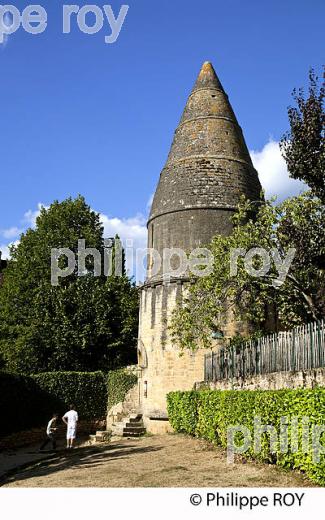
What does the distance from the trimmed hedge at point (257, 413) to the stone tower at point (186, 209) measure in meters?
3.20

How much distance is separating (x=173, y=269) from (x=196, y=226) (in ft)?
7.17

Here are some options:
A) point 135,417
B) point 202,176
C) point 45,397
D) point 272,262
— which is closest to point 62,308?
point 45,397

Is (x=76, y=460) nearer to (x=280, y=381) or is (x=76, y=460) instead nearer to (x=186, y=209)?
(x=280, y=381)

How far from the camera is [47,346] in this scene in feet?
94.7

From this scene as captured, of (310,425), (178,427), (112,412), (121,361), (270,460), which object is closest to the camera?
(310,425)

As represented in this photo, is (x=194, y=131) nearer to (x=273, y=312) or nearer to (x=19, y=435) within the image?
(x=273, y=312)

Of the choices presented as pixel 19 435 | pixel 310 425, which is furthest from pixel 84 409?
pixel 310 425

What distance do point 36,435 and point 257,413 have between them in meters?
16.7

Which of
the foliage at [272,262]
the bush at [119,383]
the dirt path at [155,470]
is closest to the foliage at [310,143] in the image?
the foliage at [272,262]

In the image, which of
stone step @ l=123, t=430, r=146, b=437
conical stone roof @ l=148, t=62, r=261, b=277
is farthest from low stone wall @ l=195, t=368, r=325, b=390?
conical stone roof @ l=148, t=62, r=261, b=277

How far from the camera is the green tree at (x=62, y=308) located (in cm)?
2895

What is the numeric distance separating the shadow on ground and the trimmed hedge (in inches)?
75.4

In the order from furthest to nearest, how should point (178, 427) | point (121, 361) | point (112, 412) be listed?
point (121, 361) < point (112, 412) < point (178, 427)

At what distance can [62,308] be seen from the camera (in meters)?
29.4
